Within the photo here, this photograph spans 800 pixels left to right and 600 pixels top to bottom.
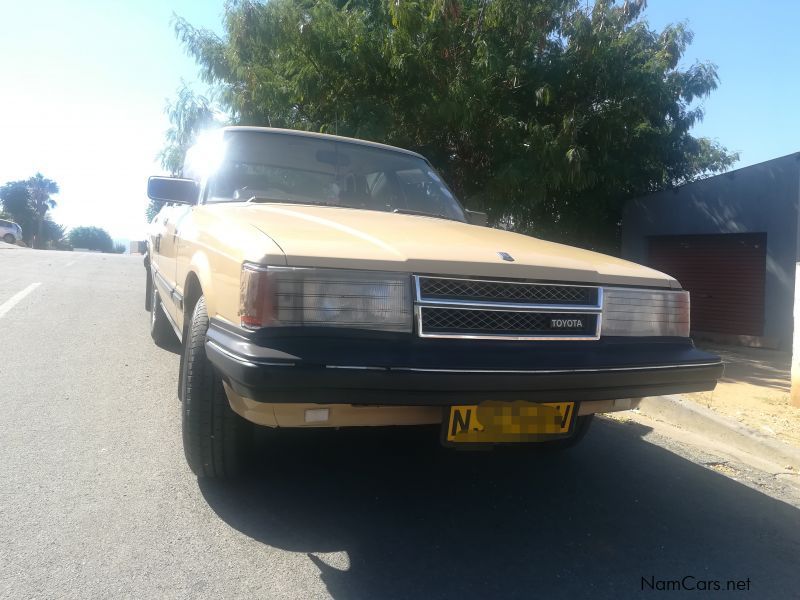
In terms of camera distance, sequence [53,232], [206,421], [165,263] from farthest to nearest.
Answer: [53,232] < [165,263] < [206,421]

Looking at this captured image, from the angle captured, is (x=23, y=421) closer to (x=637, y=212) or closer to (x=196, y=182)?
(x=196, y=182)

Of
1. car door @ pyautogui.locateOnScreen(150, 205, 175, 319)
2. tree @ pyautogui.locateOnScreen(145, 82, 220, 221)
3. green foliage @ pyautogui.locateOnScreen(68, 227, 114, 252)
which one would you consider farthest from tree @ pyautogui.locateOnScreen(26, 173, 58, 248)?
car door @ pyautogui.locateOnScreen(150, 205, 175, 319)

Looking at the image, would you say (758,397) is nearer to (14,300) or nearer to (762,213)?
(762,213)

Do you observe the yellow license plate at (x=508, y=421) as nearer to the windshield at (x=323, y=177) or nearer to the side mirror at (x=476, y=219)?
the windshield at (x=323, y=177)

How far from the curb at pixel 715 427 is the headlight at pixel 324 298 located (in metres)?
2.14

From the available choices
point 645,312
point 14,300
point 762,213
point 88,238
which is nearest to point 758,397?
point 645,312

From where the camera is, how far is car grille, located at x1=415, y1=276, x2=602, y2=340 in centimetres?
244

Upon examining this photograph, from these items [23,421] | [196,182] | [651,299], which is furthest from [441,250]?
[23,421]

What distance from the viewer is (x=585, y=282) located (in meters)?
2.76

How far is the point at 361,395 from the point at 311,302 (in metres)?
0.37

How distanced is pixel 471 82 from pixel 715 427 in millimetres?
5293

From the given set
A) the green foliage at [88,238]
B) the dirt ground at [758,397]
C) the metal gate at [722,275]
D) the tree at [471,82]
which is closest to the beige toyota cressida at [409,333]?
the dirt ground at [758,397]

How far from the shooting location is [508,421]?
8.31ft

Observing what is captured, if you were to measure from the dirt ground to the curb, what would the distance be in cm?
20
